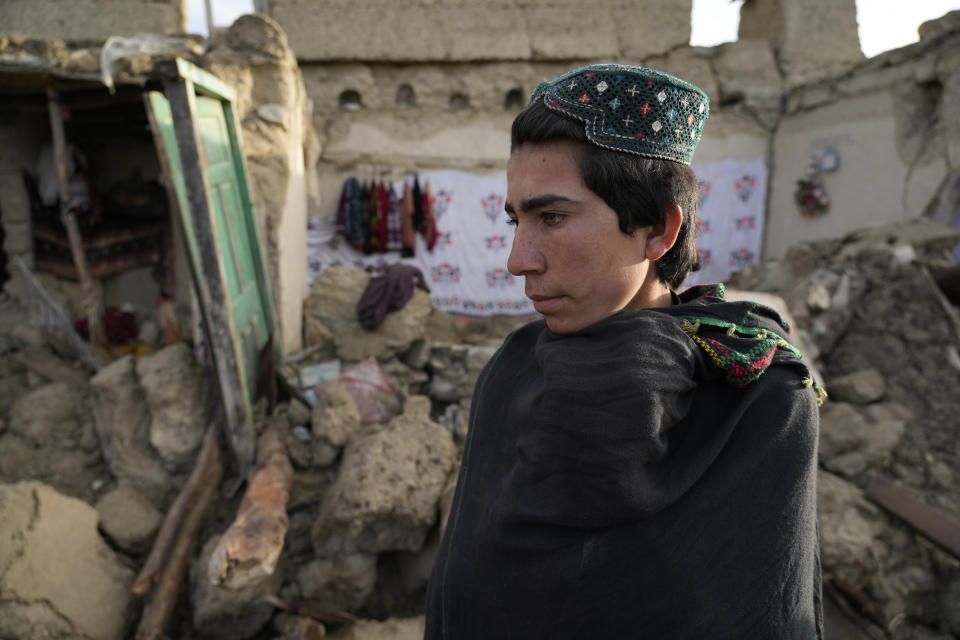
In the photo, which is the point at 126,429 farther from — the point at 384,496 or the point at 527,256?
the point at 527,256

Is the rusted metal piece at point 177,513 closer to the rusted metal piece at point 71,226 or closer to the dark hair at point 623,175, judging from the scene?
the rusted metal piece at point 71,226

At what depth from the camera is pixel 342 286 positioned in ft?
13.8

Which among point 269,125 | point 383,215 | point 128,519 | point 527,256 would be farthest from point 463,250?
point 527,256

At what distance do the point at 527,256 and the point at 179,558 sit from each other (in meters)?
3.00

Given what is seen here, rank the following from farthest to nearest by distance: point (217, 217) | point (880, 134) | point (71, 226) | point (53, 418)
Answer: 1. point (880, 134)
2. point (71, 226)
3. point (53, 418)
4. point (217, 217)

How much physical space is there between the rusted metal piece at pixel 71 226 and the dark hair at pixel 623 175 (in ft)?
17.0

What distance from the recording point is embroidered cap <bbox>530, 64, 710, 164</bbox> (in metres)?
0.88

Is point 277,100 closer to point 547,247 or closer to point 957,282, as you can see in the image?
point 547,247

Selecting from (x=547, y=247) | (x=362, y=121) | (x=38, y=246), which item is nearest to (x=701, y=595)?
(x=547, y=247)

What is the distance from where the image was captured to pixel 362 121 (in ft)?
23.0

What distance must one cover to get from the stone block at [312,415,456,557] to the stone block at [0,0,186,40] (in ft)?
19.3

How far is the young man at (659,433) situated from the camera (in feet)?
2.76

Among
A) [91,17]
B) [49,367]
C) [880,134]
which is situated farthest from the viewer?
[91,17]

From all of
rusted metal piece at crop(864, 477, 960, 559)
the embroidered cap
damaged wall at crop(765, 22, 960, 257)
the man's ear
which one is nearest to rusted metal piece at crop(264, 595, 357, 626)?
the man's ear
